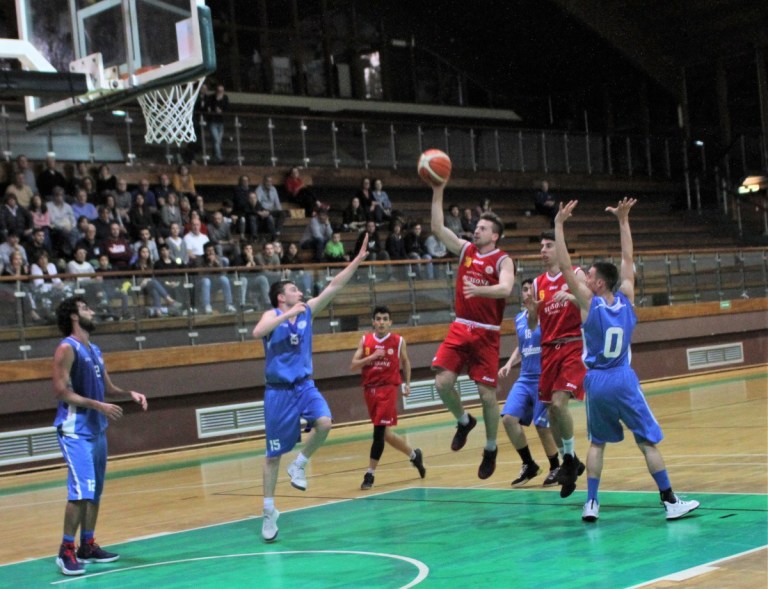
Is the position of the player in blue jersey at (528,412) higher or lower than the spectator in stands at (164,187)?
lower

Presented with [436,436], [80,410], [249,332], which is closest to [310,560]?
[80,410]

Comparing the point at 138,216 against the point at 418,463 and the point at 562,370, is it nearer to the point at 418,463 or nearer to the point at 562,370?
the point at 418,463

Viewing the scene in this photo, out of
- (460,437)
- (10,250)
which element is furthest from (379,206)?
(460,437)

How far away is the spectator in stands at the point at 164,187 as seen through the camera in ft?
63.1

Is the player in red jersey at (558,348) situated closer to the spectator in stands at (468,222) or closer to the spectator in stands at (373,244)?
the spectator in stands at (373,244)

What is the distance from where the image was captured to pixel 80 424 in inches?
316

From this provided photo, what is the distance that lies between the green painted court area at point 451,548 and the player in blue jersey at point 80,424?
248mm

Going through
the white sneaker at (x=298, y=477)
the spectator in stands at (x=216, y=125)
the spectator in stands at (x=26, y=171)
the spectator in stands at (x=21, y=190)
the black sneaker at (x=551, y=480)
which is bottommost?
the black sneaker at (x=551, y=480)

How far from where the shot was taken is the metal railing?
48.1 ft

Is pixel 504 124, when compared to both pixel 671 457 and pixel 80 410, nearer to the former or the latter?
pixel 671 457

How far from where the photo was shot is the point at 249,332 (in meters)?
16.8

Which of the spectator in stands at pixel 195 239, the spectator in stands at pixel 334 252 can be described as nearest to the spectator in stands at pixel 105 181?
the spectator in stands at pixel 195 239

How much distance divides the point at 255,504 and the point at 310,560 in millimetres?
3099

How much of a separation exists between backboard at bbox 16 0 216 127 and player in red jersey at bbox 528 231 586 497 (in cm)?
332
